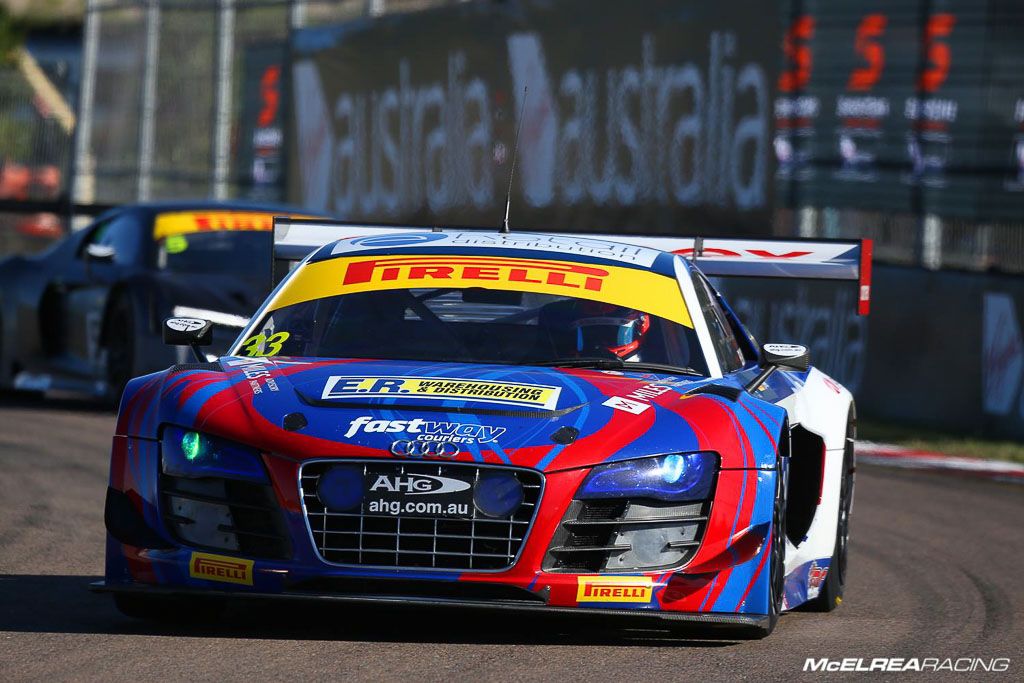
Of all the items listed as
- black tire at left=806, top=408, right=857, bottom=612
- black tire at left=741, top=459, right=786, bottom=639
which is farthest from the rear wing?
black tire at left=741, top=459, right=786, bottom=639

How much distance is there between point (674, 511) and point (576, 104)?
46.8ft

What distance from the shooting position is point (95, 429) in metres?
12.3

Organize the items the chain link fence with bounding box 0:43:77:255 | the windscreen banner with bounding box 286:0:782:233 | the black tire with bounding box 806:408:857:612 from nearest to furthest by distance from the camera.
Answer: the black tire with bounding box 806:408:857:612, the windscreen banner with bounding box 286:0:782:233, the chain link fence with bounding box 0:43:77:255

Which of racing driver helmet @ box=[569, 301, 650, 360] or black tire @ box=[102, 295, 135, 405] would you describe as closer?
racing driver helmet @ box=[569, 301, 650, 360]

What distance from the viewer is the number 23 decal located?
6.42 meters

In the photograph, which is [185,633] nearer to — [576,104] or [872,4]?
[872,4]

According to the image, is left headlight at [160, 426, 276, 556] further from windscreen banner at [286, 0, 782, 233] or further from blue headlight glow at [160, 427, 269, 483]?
windscreen banner at [286, 0, 782, 233]

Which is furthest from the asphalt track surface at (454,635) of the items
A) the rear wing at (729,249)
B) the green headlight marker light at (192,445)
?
the rear wing at (729,249)

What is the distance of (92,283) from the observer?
13.2 meters

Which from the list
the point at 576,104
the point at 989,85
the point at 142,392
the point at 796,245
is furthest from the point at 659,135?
the point at 142,392

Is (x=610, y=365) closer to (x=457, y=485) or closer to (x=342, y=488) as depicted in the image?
(x=457, y=485)

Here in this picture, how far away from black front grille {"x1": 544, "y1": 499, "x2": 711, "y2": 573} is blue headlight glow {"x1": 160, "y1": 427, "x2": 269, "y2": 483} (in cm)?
82

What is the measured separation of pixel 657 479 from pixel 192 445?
1.27 meters

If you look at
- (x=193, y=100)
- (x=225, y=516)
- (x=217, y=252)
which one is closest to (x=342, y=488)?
(x=225, y=516)
